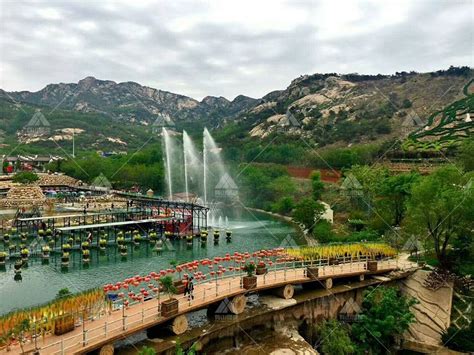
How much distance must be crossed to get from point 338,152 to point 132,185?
4063cm

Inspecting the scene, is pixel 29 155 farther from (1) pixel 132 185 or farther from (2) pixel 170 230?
(2) pixel 170 230

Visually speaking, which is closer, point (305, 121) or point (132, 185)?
point (132, 185)

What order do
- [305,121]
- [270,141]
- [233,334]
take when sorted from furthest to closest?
[305,121], [270,141], [233,334]

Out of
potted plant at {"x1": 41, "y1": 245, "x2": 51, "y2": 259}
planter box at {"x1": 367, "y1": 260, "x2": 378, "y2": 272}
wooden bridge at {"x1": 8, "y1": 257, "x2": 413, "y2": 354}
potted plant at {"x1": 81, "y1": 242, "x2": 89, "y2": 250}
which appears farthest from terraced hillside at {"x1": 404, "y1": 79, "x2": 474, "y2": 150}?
potted plant at {"x1": 41, "y1": 245, "x2": 51, "y2": 259}

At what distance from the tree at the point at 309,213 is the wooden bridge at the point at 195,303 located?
1957 centimetres

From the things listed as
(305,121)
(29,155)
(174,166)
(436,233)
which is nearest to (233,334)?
(436,233)

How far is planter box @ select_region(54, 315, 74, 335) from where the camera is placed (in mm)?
15070

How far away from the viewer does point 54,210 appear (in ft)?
198

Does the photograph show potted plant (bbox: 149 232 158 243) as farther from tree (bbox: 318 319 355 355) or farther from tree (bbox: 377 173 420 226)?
tree (bbox: 318 319 355 355)

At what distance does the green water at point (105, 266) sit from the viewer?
28.8 metres

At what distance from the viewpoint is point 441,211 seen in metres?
26.2

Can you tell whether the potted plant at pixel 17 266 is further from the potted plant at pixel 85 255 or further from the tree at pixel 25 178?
the tree at pixel 25 178

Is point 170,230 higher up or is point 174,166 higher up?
point 174,166

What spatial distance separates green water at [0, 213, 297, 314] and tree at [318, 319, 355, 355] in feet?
52.0
